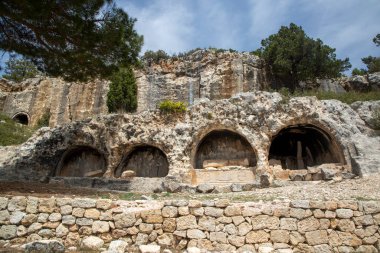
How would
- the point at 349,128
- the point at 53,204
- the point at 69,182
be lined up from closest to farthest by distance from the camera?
the point at 53,204 < the point at 349,128 < the point at 69,182

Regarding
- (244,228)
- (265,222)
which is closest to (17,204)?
(244,228)

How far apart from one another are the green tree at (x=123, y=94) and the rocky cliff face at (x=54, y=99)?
2.66 metres

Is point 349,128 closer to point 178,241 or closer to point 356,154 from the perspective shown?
point 356,154

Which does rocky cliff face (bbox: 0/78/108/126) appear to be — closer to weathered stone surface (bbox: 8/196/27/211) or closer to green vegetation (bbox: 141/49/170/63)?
green vegetation (bbox: 141/49/170/63)

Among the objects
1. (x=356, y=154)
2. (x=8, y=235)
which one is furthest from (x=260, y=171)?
(x=8, y=235)

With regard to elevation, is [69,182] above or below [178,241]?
above

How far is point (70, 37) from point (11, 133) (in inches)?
578

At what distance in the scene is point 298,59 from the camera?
71.7 feet

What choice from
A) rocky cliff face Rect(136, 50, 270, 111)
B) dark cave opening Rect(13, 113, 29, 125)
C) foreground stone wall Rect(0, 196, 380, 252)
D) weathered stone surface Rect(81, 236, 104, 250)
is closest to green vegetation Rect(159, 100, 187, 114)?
rocky cliff face Rect(136, 50, 270, 111)

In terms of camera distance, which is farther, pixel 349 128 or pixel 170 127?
pixel 170 127

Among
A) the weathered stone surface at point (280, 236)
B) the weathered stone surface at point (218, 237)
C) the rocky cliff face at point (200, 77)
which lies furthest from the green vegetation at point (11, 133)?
the weathered stone surface at point (280, 236)

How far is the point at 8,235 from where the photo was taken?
20.1 feet

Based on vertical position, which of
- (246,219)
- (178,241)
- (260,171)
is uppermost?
(260,171)

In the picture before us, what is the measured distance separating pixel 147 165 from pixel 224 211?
11.5m
